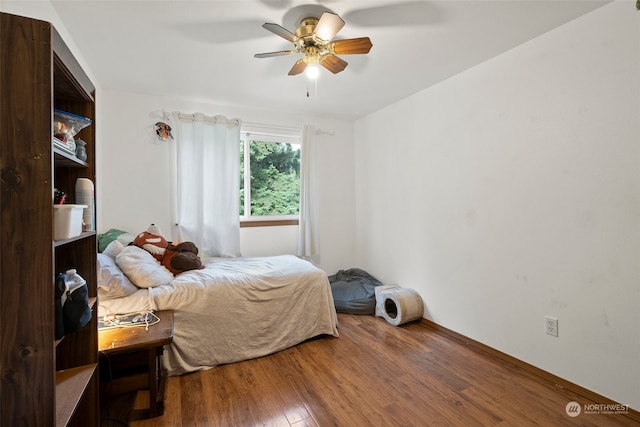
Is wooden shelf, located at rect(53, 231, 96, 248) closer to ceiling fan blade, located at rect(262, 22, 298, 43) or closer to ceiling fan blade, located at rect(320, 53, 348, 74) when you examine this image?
ceiling fan blade, located at rect(262, 22, 298, 43)

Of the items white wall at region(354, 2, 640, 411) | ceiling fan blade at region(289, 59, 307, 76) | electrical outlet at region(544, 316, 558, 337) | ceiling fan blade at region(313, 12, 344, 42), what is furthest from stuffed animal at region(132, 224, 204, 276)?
electrical outlet at region(544, 316, 558, 337)

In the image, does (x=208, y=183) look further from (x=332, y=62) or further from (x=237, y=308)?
(x=332, y=62)

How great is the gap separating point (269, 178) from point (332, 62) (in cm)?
186

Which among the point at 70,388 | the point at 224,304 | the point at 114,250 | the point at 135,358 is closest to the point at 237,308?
the point at 224,304

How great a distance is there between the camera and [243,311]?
224 centimetres

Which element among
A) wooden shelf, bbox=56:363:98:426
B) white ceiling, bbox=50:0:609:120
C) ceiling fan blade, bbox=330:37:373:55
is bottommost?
wooden shelf, bbox=56:363:98:426

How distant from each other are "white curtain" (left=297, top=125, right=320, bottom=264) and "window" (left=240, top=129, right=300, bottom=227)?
0.18 m

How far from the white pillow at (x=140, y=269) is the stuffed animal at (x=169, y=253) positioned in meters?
0.17

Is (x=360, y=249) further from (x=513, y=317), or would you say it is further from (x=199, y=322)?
(x=199, y=322)

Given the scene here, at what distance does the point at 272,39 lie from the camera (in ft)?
6.55

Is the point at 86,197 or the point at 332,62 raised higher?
the point at 332,62

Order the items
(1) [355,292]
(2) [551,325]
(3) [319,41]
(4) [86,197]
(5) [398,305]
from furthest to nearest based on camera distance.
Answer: (1) [355,292] < (5) [398,305] < (2) [551,325] < (3) [319,41] < (4) [86,197]

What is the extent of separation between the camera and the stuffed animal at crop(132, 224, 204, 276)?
241 centimetres

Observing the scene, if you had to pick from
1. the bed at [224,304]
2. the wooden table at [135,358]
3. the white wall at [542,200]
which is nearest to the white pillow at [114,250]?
the bed at [224,304]
